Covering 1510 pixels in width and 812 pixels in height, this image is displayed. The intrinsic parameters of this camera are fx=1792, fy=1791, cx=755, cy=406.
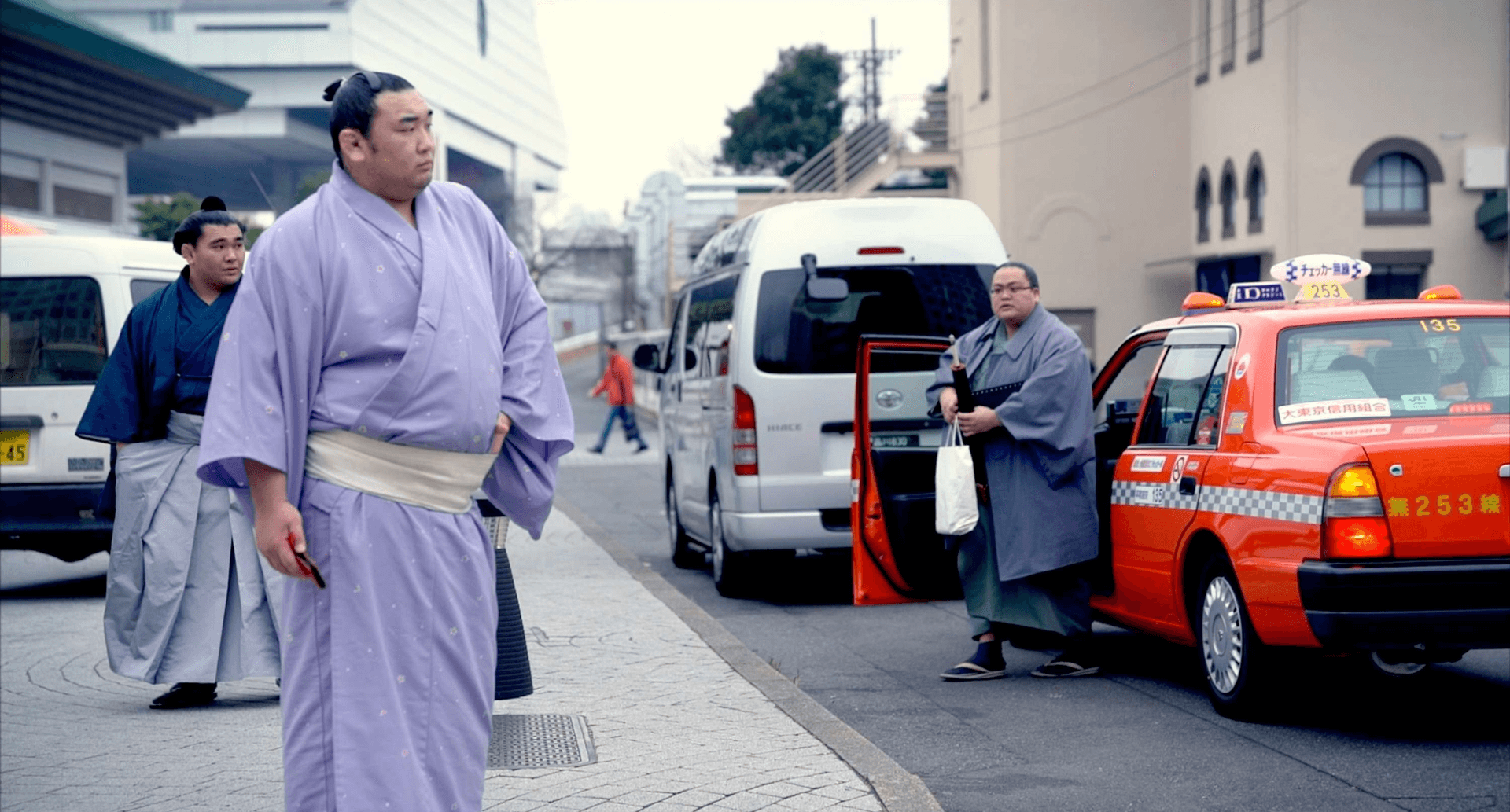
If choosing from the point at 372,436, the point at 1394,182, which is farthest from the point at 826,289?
the point at 1394,182

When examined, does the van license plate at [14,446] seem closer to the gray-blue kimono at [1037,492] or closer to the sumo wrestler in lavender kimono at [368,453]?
the gray-blue kimono at [1037,492]

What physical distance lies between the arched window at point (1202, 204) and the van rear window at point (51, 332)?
89.1ft

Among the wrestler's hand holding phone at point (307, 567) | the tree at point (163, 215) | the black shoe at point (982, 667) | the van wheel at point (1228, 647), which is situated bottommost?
the black shoe at point (982, 667)


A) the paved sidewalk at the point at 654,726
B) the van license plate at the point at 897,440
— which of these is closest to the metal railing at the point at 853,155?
the van license plate at the point at 897,440

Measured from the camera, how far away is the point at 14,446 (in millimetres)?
10406

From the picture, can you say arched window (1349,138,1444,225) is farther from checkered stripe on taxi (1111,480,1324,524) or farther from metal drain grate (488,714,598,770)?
metal drain grate (488,714,598,770)

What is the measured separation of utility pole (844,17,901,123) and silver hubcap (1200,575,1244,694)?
62790 mm

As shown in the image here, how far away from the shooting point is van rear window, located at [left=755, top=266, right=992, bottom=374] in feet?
33.2

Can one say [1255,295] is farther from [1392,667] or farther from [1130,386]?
[1130,386]

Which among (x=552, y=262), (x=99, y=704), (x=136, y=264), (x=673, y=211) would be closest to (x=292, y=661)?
(x=99, y=704)

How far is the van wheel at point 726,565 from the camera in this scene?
34.4 ft

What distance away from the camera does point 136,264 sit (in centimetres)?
1068

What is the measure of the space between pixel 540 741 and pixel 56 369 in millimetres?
5727

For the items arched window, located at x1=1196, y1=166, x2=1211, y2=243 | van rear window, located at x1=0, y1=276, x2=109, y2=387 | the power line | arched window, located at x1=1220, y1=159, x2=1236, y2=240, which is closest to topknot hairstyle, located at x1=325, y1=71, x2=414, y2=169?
van rear window, located at x1=0, y1=276, x2=109, y2=387
